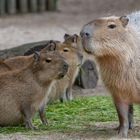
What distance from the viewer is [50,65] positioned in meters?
7.43

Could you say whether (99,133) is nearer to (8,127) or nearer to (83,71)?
(8,127)

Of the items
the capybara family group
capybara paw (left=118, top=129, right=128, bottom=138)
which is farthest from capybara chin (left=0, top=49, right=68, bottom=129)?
capybara paw (left=118, top=129, right=128, bottom=138)

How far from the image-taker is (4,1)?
56.0 ft

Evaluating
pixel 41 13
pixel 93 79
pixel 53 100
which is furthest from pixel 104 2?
pixel 53 100

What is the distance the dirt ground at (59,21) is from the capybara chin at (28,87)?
9.61 ft

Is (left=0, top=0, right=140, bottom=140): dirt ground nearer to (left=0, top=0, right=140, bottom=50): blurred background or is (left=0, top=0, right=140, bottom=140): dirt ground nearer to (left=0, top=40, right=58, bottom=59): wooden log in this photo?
(left=0, top=0, right=140, bottom=50): blurred background

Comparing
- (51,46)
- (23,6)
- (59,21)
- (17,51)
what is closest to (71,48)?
(51,46)

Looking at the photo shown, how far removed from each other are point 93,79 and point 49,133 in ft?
12.8

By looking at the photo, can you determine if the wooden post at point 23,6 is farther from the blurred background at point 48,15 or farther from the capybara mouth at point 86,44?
the capybara mouth at point 86,44

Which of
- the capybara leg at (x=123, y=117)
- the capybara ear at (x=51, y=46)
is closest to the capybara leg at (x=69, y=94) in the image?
the capybara ear at (x=51, y=46)

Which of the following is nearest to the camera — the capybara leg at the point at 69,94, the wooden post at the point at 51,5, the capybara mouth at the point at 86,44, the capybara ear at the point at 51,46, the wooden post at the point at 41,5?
the capybara mouth at the point at 86,44

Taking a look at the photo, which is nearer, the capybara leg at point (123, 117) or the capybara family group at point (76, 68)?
the capybara family group at point (76, 68)

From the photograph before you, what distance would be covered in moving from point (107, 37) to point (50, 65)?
3.42 feet

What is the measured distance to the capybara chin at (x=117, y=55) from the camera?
654 cm
